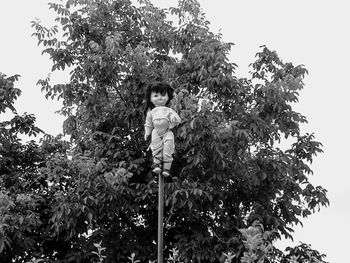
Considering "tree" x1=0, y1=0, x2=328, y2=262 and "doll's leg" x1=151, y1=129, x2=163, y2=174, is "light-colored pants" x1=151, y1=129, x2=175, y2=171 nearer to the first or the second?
"doll's leg" x1=151, y1=129, x2=163, y2=174

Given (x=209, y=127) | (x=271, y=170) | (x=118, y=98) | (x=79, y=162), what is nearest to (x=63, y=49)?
(x=118, y=98)

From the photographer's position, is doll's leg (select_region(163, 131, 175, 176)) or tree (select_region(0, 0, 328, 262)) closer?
doll's leg (select_region(163, 131, 175, 176))

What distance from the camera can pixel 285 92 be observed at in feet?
42.1

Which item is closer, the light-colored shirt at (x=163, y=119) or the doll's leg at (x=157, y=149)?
the doll's leg at (x=157, y=149)

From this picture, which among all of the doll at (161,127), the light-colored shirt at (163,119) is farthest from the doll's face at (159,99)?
the light-colored shirt at (163,119)

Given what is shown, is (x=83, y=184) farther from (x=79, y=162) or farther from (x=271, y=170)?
(x=271, y=170)

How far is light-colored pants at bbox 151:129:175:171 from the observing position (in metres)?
7.83

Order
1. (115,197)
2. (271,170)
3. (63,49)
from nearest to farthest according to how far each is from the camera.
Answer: (115,197)
(271,170)
(63,49)

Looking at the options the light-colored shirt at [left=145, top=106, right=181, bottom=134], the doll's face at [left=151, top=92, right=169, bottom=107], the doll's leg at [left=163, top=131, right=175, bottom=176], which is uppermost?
the doll's face at [left=151, top=92, right=169, bottom=107]

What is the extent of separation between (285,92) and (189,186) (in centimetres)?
323

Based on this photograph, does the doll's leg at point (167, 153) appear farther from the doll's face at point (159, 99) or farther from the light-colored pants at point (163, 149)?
the doll's face at point (159, 99)

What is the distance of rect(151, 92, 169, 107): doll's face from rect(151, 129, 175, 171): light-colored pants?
0.44 meters

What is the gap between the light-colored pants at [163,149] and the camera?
25.7ft

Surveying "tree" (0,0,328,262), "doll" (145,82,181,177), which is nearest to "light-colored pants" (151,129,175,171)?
"doll" (145,82,181,177)
